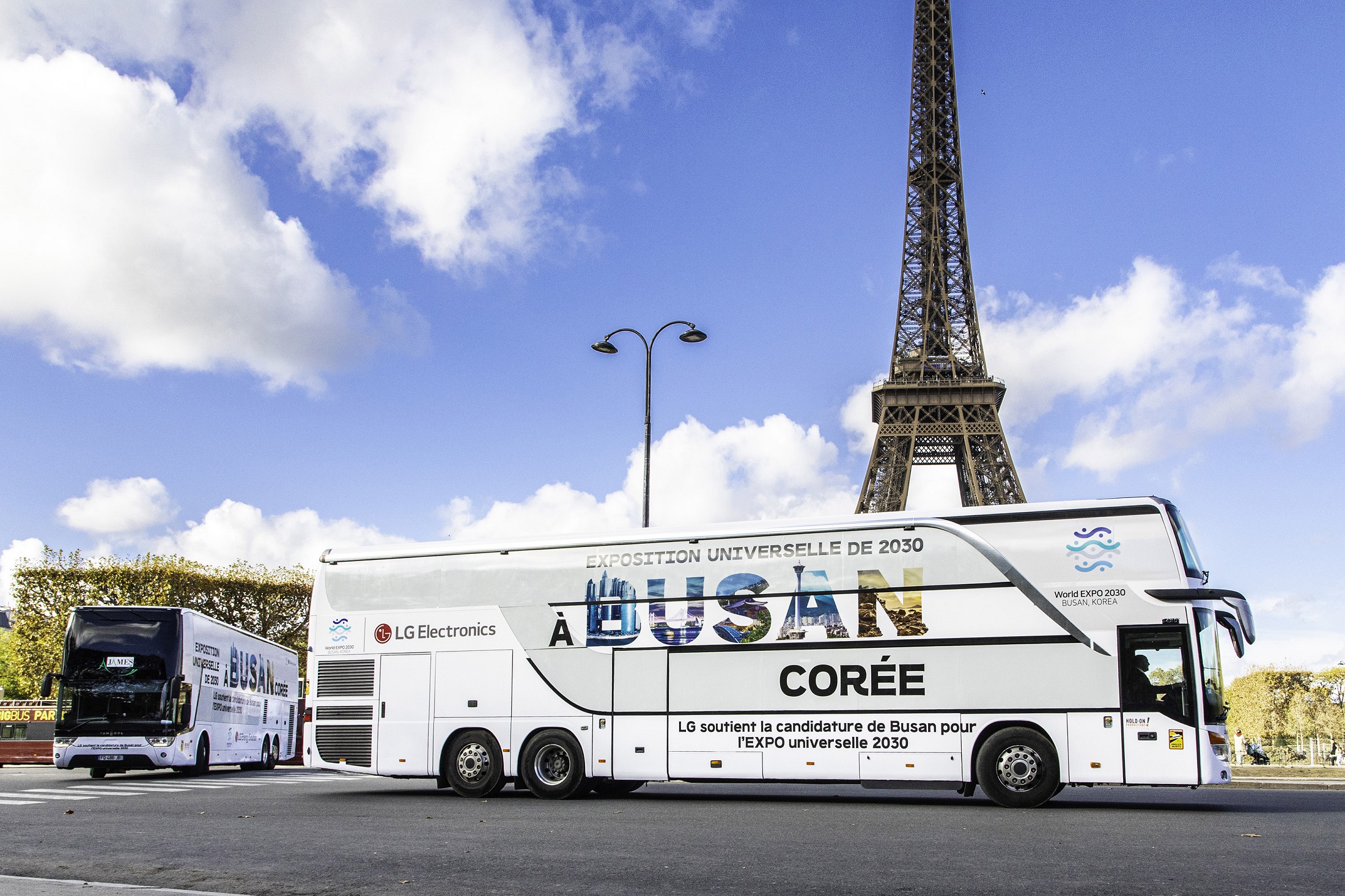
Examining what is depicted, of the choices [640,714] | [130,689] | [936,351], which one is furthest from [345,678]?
[936,351]

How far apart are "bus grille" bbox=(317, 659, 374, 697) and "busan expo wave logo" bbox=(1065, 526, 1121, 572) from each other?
9.89 metres

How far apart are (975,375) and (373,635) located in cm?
4591

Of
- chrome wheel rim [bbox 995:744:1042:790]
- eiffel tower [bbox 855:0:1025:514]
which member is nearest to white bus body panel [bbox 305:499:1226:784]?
chrome wheel rim [bbox 995:744:1042:790]

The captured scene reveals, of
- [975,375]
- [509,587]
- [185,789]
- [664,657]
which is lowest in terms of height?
[185,789]

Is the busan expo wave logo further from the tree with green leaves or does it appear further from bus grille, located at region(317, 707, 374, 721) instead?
the tree with green leaves

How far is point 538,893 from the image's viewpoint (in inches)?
271

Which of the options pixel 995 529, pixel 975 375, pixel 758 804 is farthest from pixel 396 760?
pixel 975 375

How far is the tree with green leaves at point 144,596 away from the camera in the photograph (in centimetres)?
4069

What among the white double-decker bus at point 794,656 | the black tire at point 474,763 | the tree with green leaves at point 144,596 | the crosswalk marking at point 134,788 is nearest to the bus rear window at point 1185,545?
the white double-decker bus at point 794,656

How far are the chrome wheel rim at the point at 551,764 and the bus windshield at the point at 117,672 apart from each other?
958 centimetres

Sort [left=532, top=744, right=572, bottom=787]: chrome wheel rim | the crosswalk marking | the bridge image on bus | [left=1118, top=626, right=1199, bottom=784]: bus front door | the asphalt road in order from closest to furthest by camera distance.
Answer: the asphalt road → [left=1118, top=626, right=1199, bottom=784]: bus front door → the crosswalk marking → [left=532, top=744, right=572, bottom=787]: chrome wheel rim → the bridge image on bus

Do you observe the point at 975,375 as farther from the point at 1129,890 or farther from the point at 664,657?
the point at 1129,890

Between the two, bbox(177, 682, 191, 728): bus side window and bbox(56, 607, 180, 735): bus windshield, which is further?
bbox(177, 682, 191, 728): bus side window

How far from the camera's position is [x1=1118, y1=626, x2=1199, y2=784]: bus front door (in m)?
12.6
